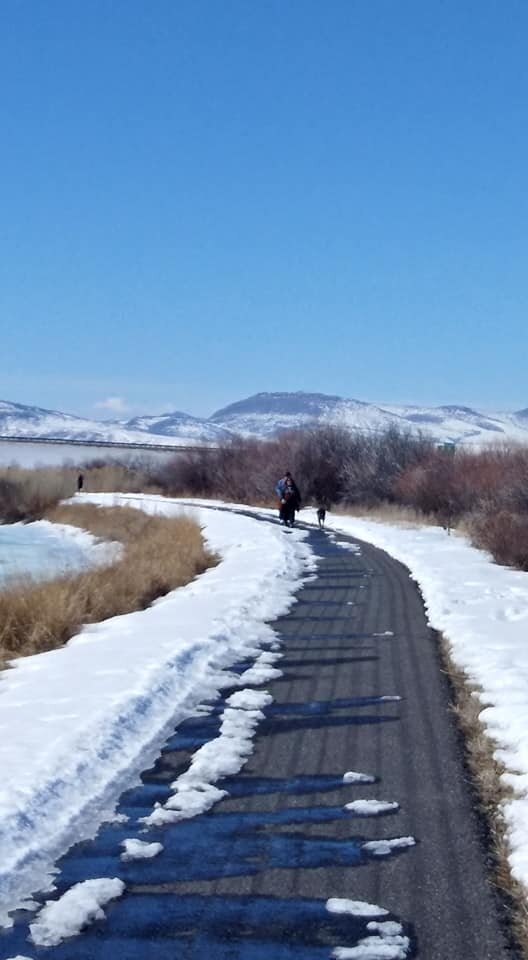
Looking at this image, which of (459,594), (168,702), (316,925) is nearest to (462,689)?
(168,702)

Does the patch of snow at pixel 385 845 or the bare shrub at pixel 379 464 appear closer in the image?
the patch of snow at pixel 385 845

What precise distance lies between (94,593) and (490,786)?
11747 millimetres

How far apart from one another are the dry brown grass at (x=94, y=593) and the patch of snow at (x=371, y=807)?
7.48 metres

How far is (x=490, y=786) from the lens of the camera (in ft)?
25.5

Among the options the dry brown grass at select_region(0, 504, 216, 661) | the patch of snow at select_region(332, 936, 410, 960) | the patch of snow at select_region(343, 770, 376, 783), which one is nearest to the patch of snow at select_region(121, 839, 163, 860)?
the patch of snow at select_region(332, 936, 410, 960)

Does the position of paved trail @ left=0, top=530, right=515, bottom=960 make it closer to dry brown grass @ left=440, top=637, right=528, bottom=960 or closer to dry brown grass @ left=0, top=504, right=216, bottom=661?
dry brown grass @ left=440, top=637, right=528, bottom=960

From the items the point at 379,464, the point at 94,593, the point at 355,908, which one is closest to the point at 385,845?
the point at 355,908

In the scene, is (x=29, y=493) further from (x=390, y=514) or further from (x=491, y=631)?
(x=491, y=631)

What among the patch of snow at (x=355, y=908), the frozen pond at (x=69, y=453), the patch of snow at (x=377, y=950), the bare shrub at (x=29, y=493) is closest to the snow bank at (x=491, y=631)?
the patch of snow at (x=355, y=908)

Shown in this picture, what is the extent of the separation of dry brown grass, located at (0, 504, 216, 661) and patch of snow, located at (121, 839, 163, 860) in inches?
300

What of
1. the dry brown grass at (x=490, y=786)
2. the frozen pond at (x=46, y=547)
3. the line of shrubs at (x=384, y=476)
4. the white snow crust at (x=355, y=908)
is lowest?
the frozen pond at (x=46, y=547)

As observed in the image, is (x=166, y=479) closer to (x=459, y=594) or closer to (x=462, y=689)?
(x=459, y=594)

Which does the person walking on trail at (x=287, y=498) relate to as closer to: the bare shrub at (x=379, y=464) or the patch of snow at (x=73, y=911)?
the bare shrub at (x=379, y=464)

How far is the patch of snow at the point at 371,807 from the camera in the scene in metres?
7.18
